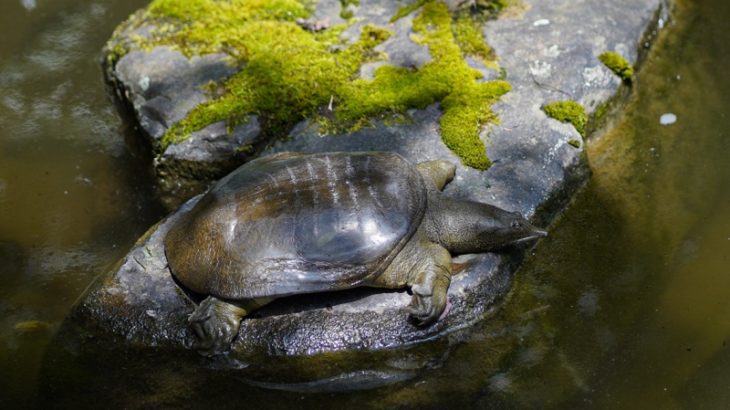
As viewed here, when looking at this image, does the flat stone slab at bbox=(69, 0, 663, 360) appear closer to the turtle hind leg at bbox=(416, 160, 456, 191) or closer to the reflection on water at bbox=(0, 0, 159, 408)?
the turtle hind leg at bbox=(416, 160, 456, 191)

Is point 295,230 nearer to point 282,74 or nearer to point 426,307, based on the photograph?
point 426,307

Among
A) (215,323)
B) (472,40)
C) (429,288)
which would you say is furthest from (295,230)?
(472,40)

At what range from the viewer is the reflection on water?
5359 mm

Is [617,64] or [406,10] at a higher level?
[406,10]

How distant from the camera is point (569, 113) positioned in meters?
6.32

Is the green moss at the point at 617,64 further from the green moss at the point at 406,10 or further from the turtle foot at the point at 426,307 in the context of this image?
the turtle foot at the point at 426,307

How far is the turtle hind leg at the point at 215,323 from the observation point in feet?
15.9

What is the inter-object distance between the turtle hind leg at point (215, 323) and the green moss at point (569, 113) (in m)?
2.98

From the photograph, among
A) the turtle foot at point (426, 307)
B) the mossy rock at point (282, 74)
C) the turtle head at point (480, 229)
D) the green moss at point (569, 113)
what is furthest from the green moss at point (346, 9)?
the turtle foot at point (426, 307)

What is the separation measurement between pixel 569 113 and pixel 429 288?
7.66 ft

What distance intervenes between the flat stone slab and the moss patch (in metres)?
0.12

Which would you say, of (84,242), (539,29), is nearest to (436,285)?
(84,242)

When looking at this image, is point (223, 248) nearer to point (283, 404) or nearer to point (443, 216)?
point (283, 404)

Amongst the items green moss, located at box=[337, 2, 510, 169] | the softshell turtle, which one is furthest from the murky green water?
green moss, located at box=[337, 2, 510, 169]
